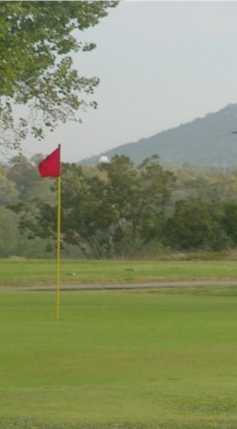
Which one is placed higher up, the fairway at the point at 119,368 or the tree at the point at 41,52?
the tree at the point at 41,52

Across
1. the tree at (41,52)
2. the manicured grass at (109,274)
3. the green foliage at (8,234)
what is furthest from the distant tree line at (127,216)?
the tree at (41,52)

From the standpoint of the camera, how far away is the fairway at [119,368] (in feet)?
Result: 37.0

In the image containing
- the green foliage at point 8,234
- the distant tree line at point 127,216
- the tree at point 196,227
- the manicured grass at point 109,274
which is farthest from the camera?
the green foliage at point 8,234

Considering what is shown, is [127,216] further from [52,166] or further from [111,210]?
[52,166]

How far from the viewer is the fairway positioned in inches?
444

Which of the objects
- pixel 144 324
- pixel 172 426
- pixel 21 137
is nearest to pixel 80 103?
pixel 21 137

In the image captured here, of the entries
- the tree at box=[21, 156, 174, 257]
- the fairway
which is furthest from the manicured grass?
the fairway

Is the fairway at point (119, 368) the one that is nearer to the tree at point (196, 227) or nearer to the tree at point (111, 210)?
the tree at point (196, 227)

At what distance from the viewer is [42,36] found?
2500 centimetres

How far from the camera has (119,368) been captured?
51.3ft

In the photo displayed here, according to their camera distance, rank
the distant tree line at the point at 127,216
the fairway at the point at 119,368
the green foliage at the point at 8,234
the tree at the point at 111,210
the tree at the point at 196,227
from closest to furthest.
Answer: the fairway at the point at 119,368, the tree at the point at 196,227, the distant tree line at the point at 127,216, the tree at the point at 111,210, the green foliage at the point at 8,234

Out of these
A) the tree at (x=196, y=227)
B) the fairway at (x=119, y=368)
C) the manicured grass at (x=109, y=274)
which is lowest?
the fairway at (x=119, y=368)

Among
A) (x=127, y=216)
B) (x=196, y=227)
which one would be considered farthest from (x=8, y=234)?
(x=196, y=227)

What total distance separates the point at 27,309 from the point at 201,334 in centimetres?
892
